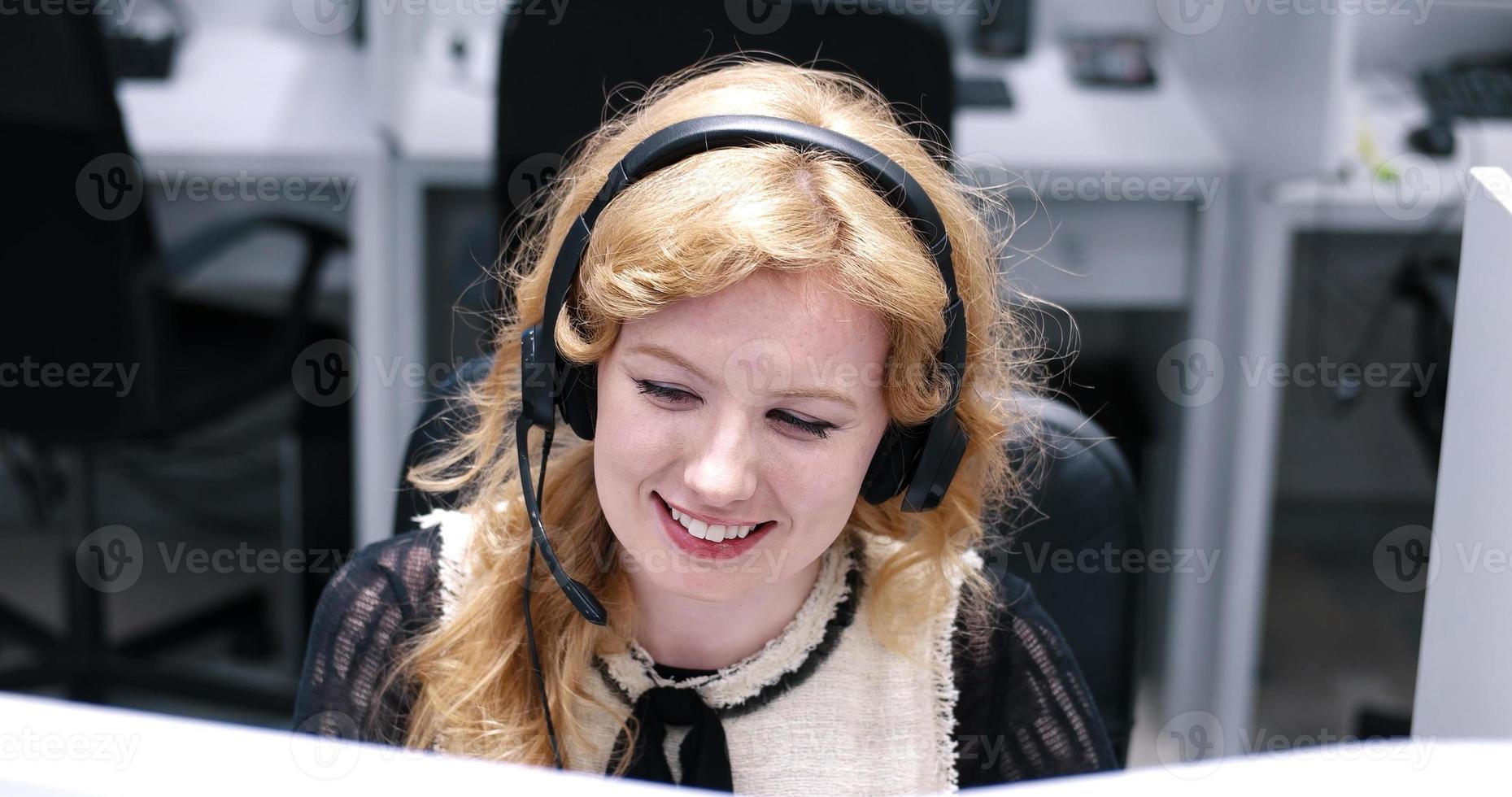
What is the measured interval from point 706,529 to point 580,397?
11cm

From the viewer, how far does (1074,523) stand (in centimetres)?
97

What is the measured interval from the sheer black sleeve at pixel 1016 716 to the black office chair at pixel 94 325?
118cm

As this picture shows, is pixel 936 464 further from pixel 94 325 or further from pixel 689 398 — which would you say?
pixel 94 325

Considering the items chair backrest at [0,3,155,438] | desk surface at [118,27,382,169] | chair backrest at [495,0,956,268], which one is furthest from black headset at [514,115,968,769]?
desk surface at [118,27,382,169]

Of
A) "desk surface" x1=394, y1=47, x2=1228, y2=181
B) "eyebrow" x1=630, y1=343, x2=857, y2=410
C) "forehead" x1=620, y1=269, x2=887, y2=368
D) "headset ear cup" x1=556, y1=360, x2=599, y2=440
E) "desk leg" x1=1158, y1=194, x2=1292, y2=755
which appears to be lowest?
"desk leg" x1=1158, y1=194, x2=1292, y2=755

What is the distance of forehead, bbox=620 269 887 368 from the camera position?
0.70 metres

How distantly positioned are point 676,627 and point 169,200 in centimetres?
165

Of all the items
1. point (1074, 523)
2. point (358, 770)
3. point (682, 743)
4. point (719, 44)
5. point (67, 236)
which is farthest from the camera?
point (67, 236)

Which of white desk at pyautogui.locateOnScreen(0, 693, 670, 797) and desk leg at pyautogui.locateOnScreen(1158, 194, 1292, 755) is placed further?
desk leg at pyautogui.locateOnScreen(1158, 194, 1292, 755)

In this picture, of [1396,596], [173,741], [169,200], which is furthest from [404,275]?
[1396,596]

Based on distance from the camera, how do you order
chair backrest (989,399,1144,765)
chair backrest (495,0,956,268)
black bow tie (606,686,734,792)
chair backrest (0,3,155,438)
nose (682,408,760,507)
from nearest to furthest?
nose (682,408,760,507), black bow tie (606,686,734,792), chair backrest (989,399,1144,765), chair backrest (495,0,956,268), chair backrest (0,3,155,438)

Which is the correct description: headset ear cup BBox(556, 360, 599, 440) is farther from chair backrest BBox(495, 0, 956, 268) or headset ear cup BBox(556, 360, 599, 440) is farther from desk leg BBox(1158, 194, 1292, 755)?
desk leg BBox(1158, 194, 1292, 755)

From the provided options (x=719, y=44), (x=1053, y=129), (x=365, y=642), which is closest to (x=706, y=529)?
(x=365, y=642)

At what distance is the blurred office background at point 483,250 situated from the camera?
5.22ft
